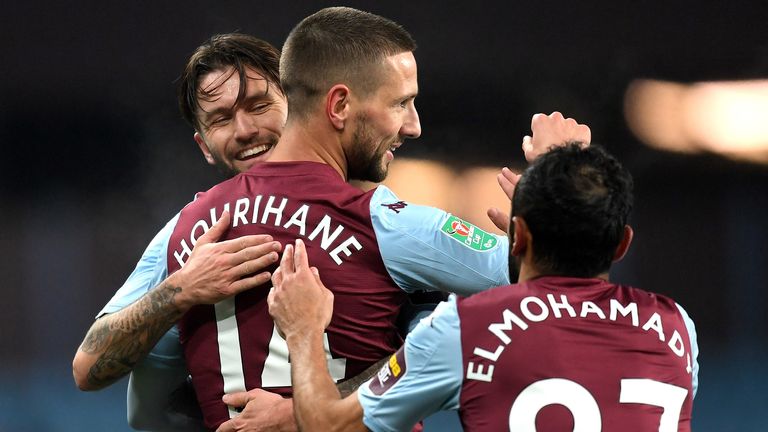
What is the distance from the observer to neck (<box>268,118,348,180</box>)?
1.73 m

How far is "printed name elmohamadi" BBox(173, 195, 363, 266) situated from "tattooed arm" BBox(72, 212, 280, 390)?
3 centimetres

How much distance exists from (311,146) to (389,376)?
48cm

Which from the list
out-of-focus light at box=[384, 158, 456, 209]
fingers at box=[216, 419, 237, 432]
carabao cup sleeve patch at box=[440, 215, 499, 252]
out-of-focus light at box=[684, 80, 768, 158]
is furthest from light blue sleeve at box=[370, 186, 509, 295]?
out-of-focus light at box=[684, 80, 768, 158]

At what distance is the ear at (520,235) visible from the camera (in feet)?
4.68

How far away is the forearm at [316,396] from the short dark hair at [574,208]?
0.35 meters

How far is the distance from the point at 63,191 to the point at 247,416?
107 inches

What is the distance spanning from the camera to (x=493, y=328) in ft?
4.52

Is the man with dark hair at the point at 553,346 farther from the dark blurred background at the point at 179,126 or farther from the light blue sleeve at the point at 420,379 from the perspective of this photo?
the dark blurred background at the point at 179,126

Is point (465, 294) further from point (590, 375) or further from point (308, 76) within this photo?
point (308, 76)

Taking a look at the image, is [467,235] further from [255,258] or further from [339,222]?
[255,258]

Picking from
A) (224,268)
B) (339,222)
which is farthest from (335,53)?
(224,268)

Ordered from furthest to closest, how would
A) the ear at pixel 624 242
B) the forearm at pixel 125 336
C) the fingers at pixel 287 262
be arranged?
1. the forearm at pixel 125 336
2. the fingers at pixel 287 262
3. the ear at pixel 624 242

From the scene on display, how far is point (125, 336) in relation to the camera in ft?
5.81

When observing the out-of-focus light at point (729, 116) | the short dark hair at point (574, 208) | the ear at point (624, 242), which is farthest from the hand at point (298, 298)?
the out-of-focus light at point (729, 116)
